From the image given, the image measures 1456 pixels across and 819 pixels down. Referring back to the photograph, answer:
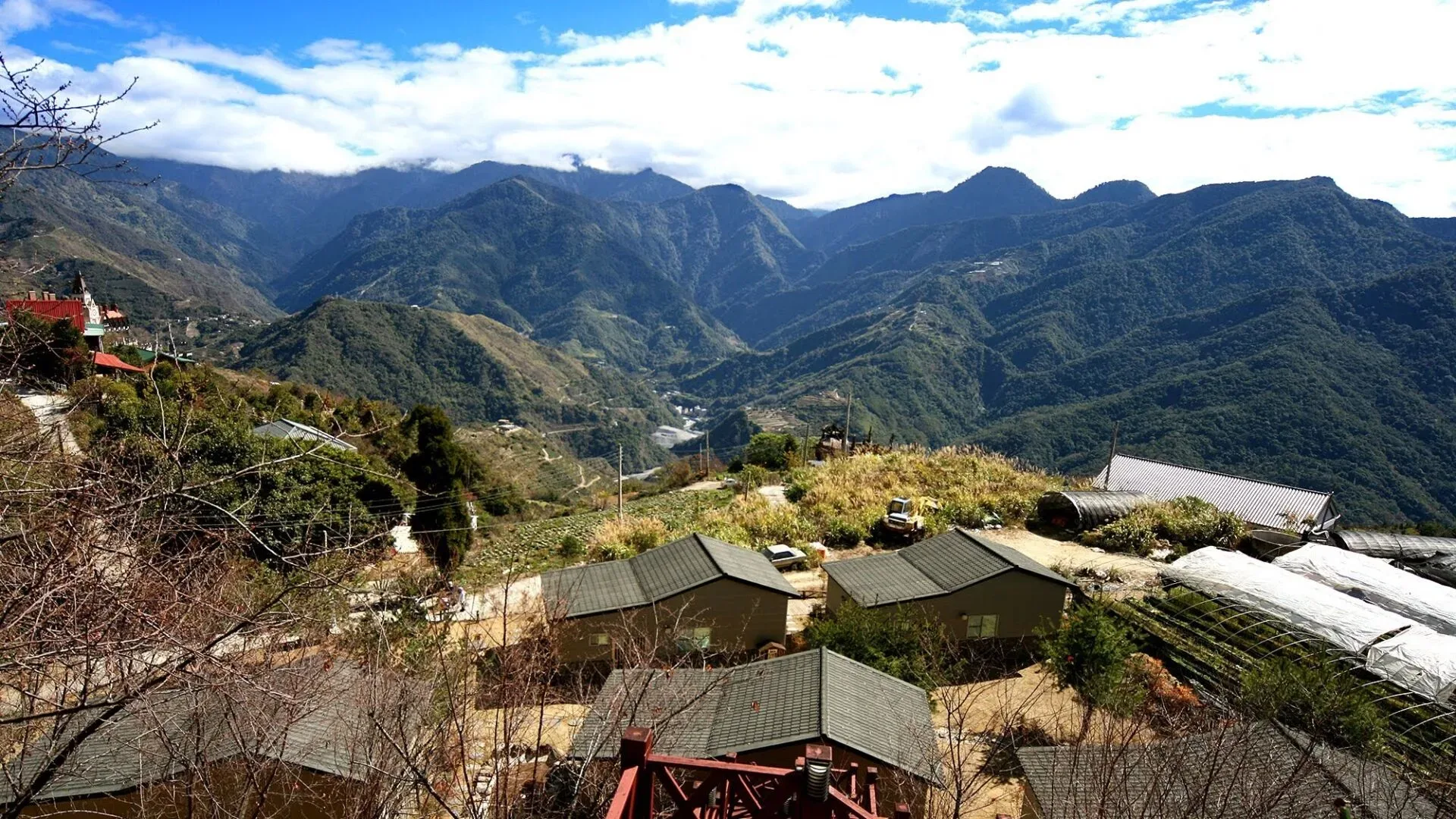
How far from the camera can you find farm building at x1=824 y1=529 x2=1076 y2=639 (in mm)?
16000

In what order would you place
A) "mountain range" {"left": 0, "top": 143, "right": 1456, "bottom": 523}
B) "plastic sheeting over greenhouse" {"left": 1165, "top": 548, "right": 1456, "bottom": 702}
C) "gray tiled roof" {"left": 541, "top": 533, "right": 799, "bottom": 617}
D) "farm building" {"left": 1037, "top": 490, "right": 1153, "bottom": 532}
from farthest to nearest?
"mountain range" {"left": 0, "top": 143, "right": 1456, "bottom": 523} → "farm building" {"left": 1037, "top": 490, "right": 1153, "bottom": 532} → "gray tiled roof" {"left": 541, "top": 533, "right": 799, "bottom": 617} → "plastic sheeting over greenhouse" {"left": 1165, "top": 548, "right": 1456, "bottom": 702}

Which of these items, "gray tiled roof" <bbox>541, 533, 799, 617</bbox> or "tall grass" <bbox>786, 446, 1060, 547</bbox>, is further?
"tall grass" <bbox>786, 446, 1060, 547</bbox>

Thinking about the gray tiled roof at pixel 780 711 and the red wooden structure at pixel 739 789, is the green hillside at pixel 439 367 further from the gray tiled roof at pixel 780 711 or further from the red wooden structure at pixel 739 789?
the red wooden structure at pixel 739 789

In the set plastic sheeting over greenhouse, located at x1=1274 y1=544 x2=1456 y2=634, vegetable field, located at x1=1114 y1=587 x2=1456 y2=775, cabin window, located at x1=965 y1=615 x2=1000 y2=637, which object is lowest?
cabin window, located at x1=965 y1=615 x2=1000 y2=637

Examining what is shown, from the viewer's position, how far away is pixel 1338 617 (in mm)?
A: 13977

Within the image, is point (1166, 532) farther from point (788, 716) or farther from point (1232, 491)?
point (788, 716)

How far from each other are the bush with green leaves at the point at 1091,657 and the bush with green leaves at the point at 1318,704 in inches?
73.8

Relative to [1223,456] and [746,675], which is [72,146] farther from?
[1223,456]

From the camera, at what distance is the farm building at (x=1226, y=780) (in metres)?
7.21

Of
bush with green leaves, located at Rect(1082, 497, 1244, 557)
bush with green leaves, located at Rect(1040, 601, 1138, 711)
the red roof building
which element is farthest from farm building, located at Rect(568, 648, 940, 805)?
the red roof building

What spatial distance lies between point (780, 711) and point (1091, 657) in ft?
20.9

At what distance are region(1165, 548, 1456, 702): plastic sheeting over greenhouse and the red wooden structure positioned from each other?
1233 cm

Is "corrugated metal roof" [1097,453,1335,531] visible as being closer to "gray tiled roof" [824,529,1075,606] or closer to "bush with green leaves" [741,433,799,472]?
"bush with green leaves" [741,433,799,472]

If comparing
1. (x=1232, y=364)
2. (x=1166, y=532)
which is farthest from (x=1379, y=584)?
(x=1232, y=364)
